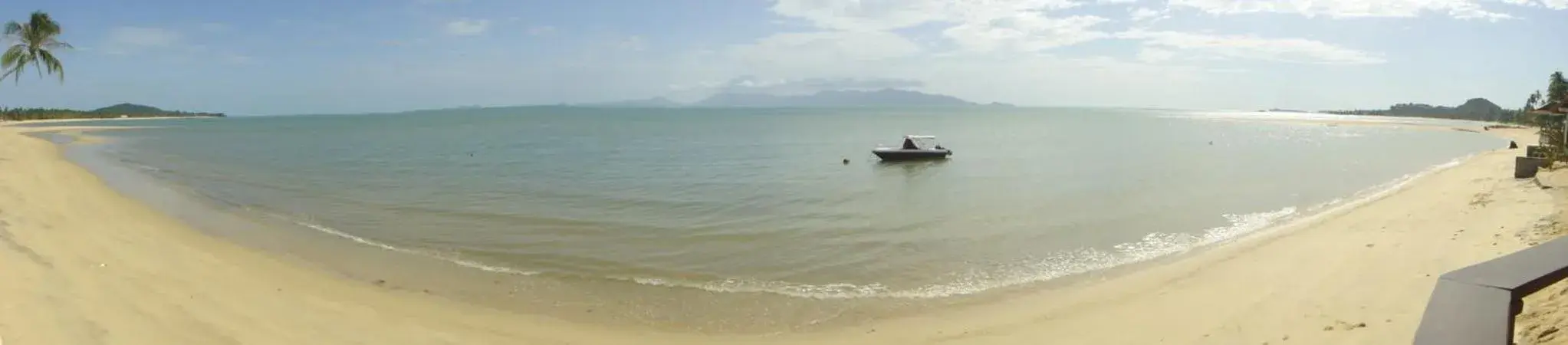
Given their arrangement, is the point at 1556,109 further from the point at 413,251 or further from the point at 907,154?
the point at 413,251

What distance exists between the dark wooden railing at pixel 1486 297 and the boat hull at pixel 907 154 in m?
36.7

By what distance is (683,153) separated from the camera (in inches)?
1772

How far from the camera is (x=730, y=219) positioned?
18.2 metres

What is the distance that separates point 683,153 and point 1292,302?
38.5m

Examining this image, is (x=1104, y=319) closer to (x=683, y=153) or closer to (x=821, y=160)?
(x=821, y=160)

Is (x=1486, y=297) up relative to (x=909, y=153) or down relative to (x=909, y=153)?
up

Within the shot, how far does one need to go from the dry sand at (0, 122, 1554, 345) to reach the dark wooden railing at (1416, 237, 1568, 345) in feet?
13.4

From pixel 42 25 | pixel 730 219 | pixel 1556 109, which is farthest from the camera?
pixel 42 25

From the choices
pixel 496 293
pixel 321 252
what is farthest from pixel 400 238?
pixel 496 293

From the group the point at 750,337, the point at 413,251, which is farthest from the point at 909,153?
the point at 750,337

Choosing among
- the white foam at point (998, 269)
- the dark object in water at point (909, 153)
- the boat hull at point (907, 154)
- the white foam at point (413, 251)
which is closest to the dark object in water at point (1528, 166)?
the white foam at point (998, 269)

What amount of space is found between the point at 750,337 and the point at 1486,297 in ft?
23.3

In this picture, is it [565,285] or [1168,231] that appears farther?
[1168,231]

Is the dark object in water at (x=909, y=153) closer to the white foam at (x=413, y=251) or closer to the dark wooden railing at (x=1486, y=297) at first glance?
the white foam at (x=413, y=251)
